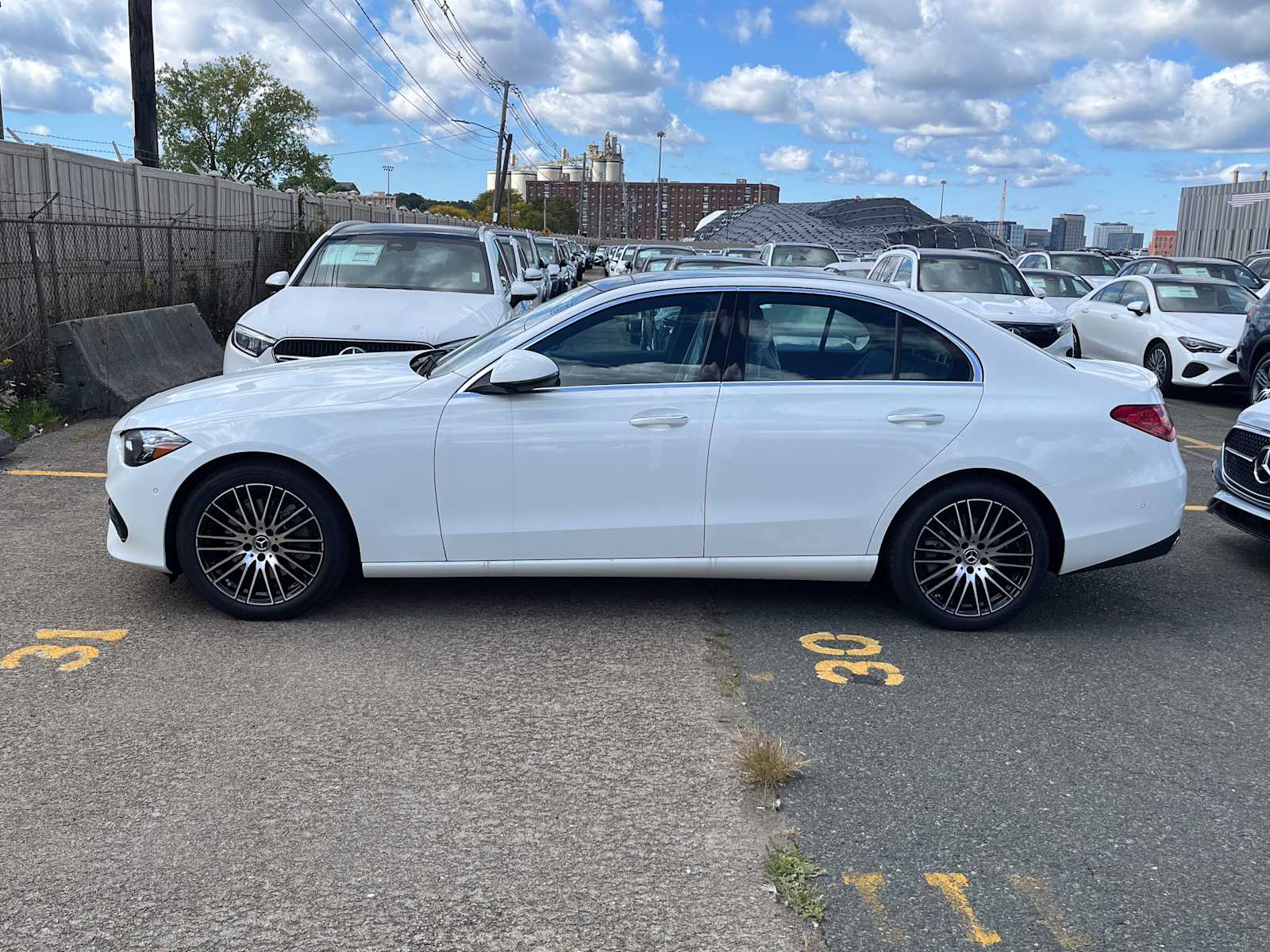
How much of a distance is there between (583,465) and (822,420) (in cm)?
110

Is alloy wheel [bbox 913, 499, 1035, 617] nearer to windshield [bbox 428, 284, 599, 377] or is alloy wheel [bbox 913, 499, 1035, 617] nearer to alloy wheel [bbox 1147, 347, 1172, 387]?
windshield [bbox 428, 284, 599, 377]

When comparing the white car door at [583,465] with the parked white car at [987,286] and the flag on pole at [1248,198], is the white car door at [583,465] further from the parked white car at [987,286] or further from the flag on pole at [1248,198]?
the flag on pole at [1248,198]

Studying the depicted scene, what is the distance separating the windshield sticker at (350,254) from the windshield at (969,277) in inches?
284

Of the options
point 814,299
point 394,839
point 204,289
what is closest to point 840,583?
point 814,299

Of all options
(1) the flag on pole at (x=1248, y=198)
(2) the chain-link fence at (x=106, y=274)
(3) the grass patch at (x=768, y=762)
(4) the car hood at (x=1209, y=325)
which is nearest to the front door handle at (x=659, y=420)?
(3) the grass patch at (x=768, y=762)

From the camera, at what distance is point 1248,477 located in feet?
22.4

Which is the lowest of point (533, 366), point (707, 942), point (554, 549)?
point (707, 942)

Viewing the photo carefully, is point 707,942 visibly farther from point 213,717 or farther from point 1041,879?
point 213,717

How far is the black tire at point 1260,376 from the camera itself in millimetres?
11477

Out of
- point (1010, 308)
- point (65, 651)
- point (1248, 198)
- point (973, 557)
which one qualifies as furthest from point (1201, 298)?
point (1248, 198)

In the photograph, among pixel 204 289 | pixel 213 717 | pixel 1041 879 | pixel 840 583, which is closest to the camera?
pixel 1041 879

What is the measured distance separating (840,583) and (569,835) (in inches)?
123

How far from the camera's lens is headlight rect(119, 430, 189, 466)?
17.3 ft

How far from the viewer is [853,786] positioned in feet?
12.9
